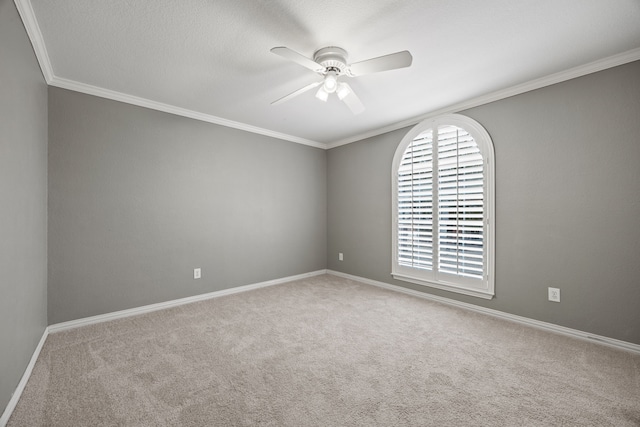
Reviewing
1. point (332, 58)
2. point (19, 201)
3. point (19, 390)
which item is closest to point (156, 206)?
point (19, 201)

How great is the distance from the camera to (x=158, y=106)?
3.14 meters

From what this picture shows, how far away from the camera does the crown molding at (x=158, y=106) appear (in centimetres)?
260

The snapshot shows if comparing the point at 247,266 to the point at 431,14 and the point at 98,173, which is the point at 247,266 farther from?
the point at 431,14

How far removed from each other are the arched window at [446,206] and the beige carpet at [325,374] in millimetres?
601

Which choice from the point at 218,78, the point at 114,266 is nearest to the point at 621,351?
the point at 218,78

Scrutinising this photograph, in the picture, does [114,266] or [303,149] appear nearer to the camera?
[114,266]

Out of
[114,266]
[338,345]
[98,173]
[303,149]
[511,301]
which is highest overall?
[303,149]

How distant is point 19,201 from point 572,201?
4.26 m

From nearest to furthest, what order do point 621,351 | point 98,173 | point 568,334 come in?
point 621,351 → point 568,334 → point 98,173

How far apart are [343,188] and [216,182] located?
2063 mm

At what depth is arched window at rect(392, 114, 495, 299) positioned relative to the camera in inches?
117

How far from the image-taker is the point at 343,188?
15.3 feet

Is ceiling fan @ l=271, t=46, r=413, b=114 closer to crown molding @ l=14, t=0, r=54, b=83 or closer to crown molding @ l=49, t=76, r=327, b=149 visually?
crown molding @ l=14, t=0, r=54, b=83

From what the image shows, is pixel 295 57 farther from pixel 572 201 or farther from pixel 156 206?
pixel 572 201
